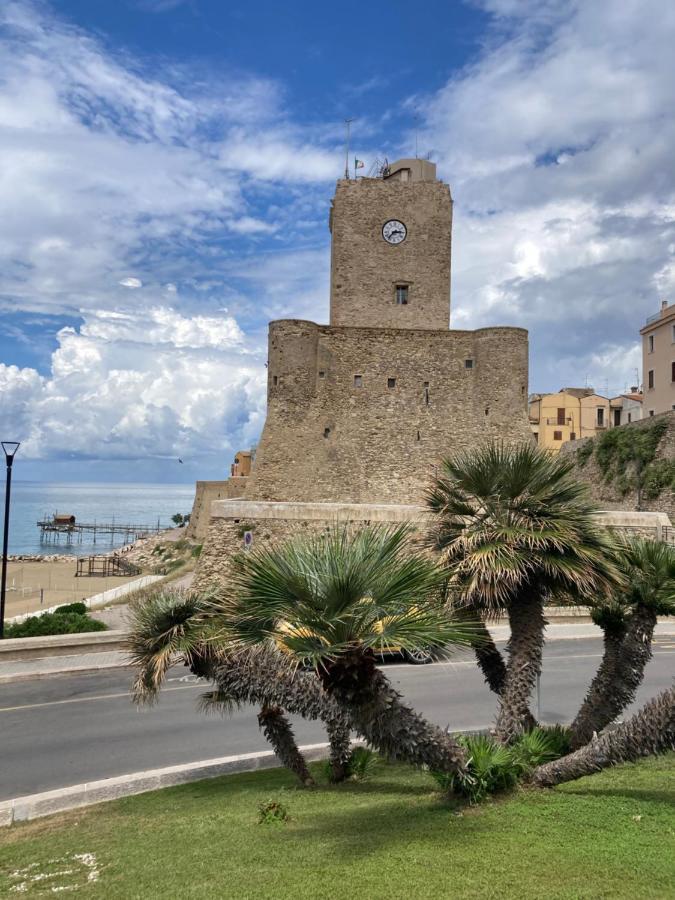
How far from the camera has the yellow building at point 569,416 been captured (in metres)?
59.7

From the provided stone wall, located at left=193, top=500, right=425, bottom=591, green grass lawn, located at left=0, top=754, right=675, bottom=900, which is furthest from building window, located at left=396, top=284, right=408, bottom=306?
green grass lawn, located at left=0, top=754, right=675, bottom=900

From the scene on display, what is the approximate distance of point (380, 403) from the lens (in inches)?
1135

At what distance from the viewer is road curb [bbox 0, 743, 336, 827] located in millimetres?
7703

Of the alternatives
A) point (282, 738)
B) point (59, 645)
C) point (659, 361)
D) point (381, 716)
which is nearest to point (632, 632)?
point (381, 716)

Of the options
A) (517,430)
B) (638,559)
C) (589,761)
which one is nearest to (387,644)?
(589,761)

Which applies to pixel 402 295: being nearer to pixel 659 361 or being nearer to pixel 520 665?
pixel 659 361

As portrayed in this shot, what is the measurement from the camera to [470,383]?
28891 millimetres

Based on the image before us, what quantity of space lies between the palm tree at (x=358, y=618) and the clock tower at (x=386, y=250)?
25.5 m

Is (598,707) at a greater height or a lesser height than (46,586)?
greater

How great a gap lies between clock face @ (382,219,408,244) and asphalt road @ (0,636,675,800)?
67.5 ft

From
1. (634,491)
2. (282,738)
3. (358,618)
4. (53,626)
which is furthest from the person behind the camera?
(634,491)

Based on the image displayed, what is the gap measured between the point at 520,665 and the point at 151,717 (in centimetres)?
710

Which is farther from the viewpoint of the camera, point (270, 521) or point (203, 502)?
point (203, 502)

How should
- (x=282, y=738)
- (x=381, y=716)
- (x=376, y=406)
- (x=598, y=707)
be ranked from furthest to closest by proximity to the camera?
(x=376, y=406) < (x=282, y=738) < (x=598, y=707) < (x=381, y=716)
